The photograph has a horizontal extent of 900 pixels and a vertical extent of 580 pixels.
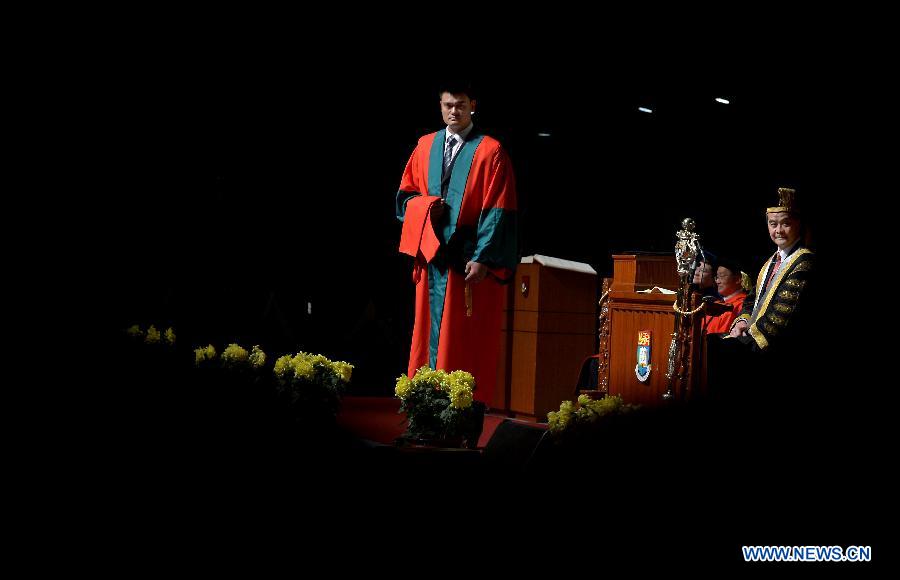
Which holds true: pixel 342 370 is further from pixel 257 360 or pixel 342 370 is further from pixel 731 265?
pixel 731 265

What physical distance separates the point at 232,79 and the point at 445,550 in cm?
453

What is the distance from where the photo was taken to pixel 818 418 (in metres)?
2.53

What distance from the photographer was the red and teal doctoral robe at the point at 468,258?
15.7 feet

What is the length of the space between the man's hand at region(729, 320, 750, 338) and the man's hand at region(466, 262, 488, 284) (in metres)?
1.15

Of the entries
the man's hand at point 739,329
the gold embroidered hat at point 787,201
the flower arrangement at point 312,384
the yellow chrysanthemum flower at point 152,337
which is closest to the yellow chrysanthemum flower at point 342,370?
the flower arrangement at point 312,384

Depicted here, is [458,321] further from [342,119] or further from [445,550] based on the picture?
[342,119]

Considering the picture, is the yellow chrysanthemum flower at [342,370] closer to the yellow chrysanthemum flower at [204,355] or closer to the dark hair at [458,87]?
the yellow chrysanthemum flower at [204,355]

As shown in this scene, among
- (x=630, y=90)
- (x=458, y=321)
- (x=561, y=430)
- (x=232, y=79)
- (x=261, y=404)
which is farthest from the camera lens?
(x=232, y=79)

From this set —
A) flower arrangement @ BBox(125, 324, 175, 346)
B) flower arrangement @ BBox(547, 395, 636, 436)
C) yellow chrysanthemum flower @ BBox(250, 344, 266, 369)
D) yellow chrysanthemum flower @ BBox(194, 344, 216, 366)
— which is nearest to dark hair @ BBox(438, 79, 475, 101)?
yellow chrysanthemum flower @ BBox(250, 344, 266, 369)

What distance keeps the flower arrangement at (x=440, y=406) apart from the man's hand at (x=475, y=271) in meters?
0.70

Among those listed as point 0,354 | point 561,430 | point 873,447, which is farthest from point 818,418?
point 0,354

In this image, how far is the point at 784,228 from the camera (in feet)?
14.1

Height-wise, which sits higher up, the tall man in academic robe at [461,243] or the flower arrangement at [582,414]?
the tall man in academic robe at [461,243]

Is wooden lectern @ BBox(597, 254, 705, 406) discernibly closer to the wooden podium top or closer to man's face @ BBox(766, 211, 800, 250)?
the wooden podium top
